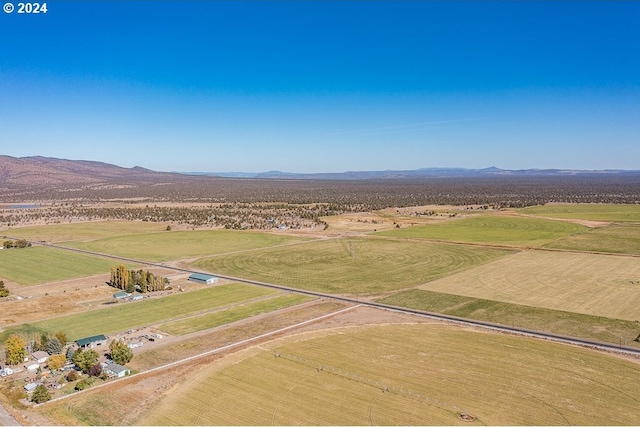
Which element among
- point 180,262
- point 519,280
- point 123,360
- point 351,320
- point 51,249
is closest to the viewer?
point 123,360

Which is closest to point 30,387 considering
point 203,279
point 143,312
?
point 143,312

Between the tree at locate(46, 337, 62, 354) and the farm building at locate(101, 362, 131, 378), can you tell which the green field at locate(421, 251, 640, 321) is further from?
the tree at locate(46, 337, 62, 354)

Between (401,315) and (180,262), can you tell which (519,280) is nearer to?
(401,315)

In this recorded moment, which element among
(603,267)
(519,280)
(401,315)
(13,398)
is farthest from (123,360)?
(603,267)

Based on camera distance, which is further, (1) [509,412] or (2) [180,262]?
(2) [180,262]

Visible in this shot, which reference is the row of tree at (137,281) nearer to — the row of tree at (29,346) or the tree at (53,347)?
the row of tree at (29,346)

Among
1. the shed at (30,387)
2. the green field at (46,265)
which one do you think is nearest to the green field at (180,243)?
the green field at (46,265)

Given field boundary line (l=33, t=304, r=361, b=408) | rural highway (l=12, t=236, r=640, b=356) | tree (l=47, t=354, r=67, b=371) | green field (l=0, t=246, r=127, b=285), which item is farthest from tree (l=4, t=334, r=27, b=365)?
green field (l=0, t=246, r=127, b=285)

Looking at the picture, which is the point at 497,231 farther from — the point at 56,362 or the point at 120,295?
the point at 56,362
